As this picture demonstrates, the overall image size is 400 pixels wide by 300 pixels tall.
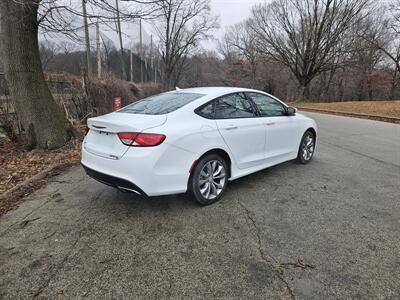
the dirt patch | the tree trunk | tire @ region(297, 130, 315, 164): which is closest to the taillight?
the dirt patch

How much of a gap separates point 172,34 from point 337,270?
32484 millimetres

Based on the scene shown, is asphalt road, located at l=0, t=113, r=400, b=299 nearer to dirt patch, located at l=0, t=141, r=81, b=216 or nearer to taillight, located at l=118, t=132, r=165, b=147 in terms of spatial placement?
dirt patch, located at l=0, t=141, r=81, b=216

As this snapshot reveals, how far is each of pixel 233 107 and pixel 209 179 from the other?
1139 mm

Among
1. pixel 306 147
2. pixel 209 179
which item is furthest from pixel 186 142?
pixel 306 147

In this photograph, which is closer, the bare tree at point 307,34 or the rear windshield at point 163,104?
the rear windshield at point 163,104

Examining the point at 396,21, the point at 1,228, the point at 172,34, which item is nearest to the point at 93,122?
the point at 1,228

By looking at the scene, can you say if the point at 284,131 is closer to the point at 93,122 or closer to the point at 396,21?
the point at 93,122

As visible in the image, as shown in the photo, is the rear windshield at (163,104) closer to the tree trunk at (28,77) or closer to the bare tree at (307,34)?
the tree trunk at (28,77)

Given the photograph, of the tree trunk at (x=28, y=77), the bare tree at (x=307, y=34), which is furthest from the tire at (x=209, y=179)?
the bare tree at (x=307, y=34)

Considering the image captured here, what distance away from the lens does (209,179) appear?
11.6ft

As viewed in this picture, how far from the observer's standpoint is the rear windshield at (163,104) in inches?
136

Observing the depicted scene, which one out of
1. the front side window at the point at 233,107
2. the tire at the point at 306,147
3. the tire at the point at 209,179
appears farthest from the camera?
the tire at the point at 306,147

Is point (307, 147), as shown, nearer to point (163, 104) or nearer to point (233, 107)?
point (233, 107)

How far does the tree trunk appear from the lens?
5.27 m
